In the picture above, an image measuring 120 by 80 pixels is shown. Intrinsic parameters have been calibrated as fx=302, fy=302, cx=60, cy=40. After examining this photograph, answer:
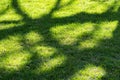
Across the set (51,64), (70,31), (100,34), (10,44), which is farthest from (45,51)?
(100,34)

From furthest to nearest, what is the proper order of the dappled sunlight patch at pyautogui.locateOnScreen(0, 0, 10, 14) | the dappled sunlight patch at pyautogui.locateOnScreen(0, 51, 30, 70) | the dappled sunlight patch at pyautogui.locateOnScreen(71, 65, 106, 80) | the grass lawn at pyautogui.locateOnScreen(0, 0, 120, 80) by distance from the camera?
the dappled sunlight patch at pyautogui.locateOnScreen(0, 0, 10, 14) → the dappled sunlight patch at pyautogui.locateOnScreen(0, 51, 30, 70) → the grass lawn at pyautogui.locateOnScreen(0, 0, 120, 80) → the dappled sunlight patch at pyautogui.locateOnScreen(71, 65, 106, 80)

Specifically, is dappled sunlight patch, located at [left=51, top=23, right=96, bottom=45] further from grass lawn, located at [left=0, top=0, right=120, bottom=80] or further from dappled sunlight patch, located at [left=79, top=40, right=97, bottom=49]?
dappled sunlight patch, located at [left=79, top=40, right=97, bottom=49]

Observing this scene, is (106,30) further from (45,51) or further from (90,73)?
(90,73)

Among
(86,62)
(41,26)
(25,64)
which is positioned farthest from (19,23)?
(86,62)

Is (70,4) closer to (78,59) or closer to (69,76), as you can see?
(78,59)

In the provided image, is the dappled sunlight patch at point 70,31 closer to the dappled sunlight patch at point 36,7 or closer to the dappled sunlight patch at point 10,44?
the dappled sunlight patch at point 10,44

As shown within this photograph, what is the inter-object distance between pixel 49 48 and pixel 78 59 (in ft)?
1.99

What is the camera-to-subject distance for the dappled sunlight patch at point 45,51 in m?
5.04

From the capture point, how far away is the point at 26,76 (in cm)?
451

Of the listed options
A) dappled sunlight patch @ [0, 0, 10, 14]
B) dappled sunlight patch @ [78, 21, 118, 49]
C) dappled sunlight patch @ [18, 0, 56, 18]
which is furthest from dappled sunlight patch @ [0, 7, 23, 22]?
dappled sunlight patch @ [78, 21, 118, 49]

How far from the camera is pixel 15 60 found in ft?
16.2

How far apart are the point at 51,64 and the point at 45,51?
41 cm

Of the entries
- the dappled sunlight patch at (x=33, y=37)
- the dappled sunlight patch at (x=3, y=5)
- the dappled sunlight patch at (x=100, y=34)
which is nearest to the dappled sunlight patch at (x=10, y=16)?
the dappled sunlight patch at (x=3, y=5)

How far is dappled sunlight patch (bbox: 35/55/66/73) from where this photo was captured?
184 inches
